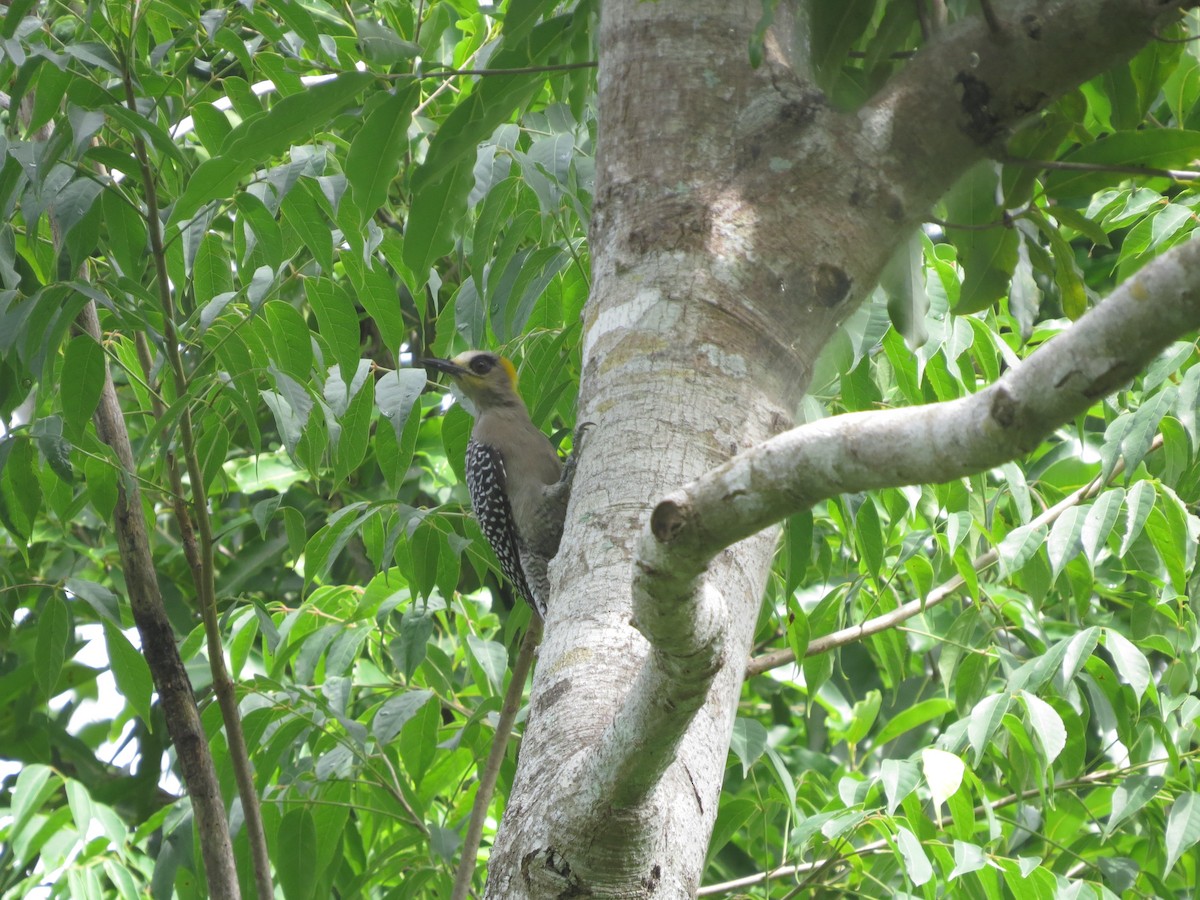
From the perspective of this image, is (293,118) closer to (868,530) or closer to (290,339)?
(290,339)

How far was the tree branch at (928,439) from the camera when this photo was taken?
934mm

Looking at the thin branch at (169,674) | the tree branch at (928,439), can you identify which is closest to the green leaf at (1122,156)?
the tree branch at (928,439)

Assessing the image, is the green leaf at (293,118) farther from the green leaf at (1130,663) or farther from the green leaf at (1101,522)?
the green leaf at (1130,663)

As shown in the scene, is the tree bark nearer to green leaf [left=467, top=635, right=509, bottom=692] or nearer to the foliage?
the foliage

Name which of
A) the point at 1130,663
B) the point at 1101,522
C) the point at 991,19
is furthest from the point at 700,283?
the point at 1130,663

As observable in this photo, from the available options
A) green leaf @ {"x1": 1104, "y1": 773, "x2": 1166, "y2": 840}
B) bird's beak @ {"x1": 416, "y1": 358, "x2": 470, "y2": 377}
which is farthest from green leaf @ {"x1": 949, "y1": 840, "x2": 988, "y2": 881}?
bird's beak @ {"x1": 416, "y1": 358, "x2": 470, "y2": 377}

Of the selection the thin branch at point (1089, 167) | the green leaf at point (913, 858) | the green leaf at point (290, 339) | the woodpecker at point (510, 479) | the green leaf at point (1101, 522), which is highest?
the woodpecker at point (510, 479)

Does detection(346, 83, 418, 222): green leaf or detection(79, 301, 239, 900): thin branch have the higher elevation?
detection(346, 83, 418, 222): green leaf

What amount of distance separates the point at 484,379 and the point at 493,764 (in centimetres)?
208

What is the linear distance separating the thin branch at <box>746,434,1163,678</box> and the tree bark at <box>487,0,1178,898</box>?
1668 mm

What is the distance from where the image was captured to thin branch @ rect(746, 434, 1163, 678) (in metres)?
3.36

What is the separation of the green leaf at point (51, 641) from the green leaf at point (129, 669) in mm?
159

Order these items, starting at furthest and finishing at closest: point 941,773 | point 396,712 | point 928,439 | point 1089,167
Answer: point 396,712
point 941,773
point 1089,167
point 928,439

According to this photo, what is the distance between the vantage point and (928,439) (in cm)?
104
